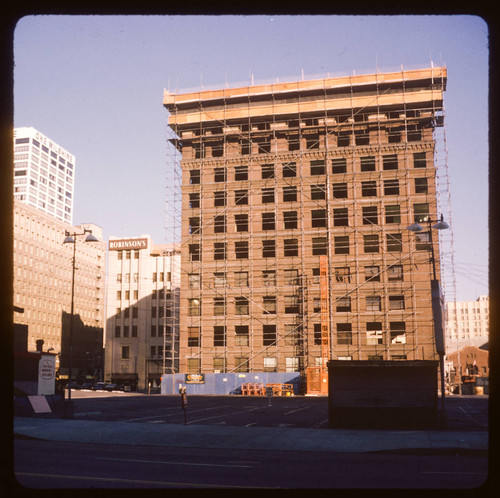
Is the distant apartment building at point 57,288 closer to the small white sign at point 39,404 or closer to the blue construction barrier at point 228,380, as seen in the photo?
the blue construction barrier at point 228,380

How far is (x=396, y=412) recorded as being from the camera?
2658cm

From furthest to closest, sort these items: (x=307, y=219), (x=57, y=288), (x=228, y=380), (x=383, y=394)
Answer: (x=57, y=288) → (x=307, y=219) → (x=228, y=380) → (x=383, y=394)

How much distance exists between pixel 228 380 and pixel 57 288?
7284cm

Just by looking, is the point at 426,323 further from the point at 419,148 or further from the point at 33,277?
the point at 33,277

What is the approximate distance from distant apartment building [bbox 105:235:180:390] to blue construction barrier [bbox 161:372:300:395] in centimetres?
3898

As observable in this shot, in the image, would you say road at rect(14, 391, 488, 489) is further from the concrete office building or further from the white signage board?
the concrete office building

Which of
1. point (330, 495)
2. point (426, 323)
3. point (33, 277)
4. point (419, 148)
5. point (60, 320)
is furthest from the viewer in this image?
point (60, 320)

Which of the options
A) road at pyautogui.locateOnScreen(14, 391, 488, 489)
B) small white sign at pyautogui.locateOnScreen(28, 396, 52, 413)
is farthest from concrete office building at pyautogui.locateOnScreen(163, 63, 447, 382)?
road at pyautogui.locateOnScreen(14, 391, 488, 489)

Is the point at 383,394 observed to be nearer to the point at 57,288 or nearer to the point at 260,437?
the point at 260,437

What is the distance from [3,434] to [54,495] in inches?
20.6

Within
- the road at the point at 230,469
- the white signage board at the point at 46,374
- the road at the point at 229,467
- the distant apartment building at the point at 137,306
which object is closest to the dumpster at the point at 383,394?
the road at the point at 229,467

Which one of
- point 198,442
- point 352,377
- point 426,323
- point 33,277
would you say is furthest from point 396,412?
point 33,277

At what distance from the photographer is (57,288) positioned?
131750mm

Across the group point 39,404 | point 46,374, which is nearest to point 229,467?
point 39,404
